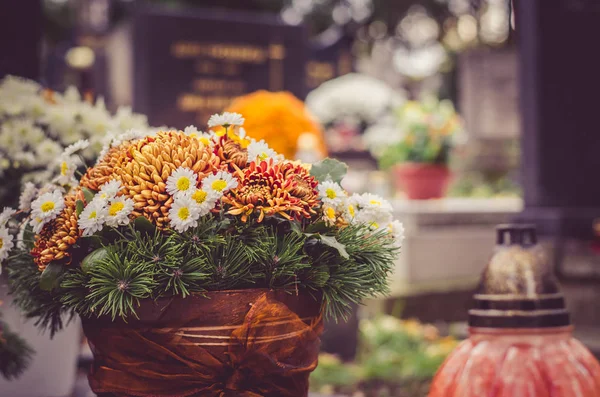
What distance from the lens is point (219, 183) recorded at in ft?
3.96

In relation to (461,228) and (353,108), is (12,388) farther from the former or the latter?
(353,108)

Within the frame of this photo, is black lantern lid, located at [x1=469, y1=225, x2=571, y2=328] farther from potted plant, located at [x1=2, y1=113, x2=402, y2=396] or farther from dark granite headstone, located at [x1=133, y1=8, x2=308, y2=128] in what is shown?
dark granite headstone, located at [x1=133, y1=8, x2=308, y2=128]

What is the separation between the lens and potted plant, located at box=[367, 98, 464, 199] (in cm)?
613

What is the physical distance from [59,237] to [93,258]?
107 millimetres

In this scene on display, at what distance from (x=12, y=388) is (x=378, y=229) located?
3.72ft

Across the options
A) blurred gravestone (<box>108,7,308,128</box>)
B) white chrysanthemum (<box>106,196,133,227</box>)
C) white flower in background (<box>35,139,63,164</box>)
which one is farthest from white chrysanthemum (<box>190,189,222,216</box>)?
blurred gravestone (<box>108,7,308,128</box>)

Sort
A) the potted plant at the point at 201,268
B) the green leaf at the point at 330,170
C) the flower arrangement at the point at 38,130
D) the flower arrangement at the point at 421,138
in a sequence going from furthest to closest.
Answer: the flower arrangement at the point at 421,138 → the flower arrangement at the point at 38,130 → the green leaf at the point at 330,170 → the potted plant at the point at 201,268

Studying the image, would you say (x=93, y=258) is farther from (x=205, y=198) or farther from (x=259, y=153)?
(x=259, y=153)

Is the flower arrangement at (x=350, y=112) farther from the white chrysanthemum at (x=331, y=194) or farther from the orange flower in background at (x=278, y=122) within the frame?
the white chrysanthemum at (x=331, y=194)

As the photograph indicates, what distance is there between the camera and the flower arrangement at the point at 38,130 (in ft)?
6.32

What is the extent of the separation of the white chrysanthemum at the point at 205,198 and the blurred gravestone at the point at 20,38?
63.0 inches

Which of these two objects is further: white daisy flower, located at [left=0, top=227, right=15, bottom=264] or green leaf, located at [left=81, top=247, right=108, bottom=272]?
white daisy flower, located at [left=0, top=227, right=15, bottom=264]

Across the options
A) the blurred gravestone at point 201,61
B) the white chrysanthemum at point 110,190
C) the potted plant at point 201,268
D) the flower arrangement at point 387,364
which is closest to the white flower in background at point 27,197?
the potted plant at point 201,268

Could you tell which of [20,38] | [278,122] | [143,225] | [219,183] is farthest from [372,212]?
[278,122]
